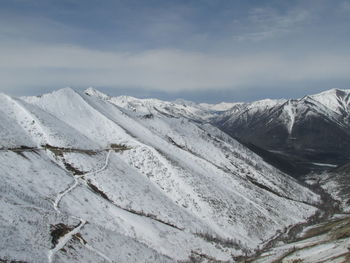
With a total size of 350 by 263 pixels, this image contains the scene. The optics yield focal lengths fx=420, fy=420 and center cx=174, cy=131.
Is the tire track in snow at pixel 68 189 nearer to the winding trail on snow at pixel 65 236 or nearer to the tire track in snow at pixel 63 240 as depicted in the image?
the winding trail on snow at pixel 65 236

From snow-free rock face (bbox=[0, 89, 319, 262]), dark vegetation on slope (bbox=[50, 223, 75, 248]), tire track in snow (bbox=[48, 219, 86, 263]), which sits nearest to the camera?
tire track in snow (bbox=[48, 219, 86, 263])

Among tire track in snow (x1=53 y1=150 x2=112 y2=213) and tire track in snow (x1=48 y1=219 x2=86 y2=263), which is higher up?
tire track in snow (x1=48 y1=219 x2=86 y2=263)

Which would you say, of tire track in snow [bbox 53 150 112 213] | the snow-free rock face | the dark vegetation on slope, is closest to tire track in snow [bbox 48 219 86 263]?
the snow-free rock face

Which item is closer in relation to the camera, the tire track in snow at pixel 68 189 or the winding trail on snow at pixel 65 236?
the winding trail on snow at pixel 65 236

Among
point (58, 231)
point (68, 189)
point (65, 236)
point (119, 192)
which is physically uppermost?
point (58, 231)

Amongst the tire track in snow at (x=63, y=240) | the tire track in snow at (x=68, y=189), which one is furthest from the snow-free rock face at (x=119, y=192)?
the tire track in snow at (x=68, y=189)

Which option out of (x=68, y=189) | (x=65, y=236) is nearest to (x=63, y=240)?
(x=65, y=236)

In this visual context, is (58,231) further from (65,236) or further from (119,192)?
(119,192)

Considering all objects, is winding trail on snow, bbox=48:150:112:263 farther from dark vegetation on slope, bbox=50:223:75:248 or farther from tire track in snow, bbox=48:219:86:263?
dark vegetation on slope, bbox=50:223:75:248

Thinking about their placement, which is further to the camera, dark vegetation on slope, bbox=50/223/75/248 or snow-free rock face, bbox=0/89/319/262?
snow-free rock face, bbox=0/89/319/262
